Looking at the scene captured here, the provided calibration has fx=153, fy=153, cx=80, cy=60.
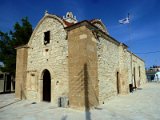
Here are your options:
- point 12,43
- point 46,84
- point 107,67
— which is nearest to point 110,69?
point 107,67

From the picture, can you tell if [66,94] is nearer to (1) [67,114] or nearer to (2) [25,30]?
(1) [67,114]

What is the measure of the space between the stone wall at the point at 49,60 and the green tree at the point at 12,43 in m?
7.38

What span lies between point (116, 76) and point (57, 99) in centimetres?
578

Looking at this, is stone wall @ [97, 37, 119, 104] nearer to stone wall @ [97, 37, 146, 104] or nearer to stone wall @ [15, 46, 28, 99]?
stone wall @ [97, 37, 146, 104]

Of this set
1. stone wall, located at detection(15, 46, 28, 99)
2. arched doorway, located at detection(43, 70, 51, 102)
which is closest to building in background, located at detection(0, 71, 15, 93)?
stone wall, located at detection(15, 46, 28, 99)

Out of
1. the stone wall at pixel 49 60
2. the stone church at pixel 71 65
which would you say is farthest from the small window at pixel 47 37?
the stone wall at pixel 49 60

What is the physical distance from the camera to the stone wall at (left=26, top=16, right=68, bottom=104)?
32.4 ft

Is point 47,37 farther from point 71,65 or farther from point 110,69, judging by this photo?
point 110,69

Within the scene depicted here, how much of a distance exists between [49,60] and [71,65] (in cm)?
247

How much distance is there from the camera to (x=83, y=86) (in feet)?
27.2

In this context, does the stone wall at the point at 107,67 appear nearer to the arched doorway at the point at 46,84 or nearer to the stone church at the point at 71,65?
the stone church at the point at 71,65

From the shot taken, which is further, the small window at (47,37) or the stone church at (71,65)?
the small window at (47,37)

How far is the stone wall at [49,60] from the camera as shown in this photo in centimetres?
987

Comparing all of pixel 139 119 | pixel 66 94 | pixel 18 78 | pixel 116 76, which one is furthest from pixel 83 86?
pixel 18 78
